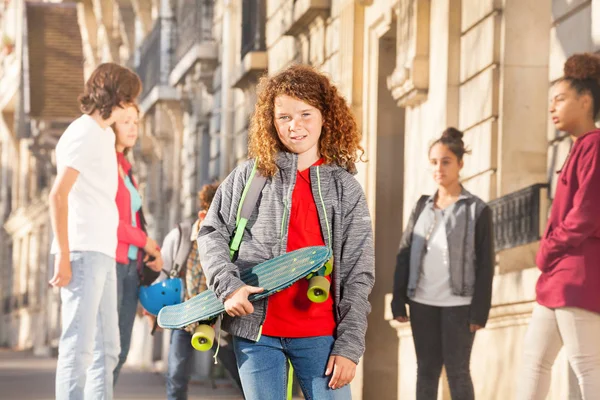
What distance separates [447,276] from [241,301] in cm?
358

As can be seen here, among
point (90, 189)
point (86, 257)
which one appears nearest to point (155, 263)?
point (90, 189)

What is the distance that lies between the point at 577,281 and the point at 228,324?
2123 millimetres

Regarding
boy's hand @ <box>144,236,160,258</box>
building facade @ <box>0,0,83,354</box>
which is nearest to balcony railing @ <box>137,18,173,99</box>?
building facade @ <box>0,0,83,354</box>

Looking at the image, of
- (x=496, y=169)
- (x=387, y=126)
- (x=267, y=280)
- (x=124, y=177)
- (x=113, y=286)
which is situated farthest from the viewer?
(x=387, y=126)

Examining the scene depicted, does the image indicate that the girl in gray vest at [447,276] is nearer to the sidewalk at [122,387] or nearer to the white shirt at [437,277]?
the white shirt at [437,277]

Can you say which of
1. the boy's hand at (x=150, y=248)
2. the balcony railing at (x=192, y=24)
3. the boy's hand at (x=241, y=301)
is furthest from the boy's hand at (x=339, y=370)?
the balcony railing at (x=192, y=24)

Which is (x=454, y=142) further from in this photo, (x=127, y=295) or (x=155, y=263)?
(x=127, y=295)

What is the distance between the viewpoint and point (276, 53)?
16.3 meters

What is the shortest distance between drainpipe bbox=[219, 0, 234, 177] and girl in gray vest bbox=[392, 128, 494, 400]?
35.4 feet

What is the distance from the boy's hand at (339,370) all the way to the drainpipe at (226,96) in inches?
566

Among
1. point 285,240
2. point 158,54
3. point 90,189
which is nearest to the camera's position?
point 285,240

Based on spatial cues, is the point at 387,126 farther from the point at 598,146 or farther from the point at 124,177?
the point at 598,146

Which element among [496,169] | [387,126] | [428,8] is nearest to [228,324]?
[496,169]

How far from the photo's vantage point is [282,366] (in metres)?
4.66
